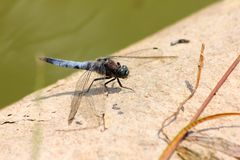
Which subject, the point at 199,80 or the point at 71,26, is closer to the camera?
the point at 199,80

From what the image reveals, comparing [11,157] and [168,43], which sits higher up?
[168,43]

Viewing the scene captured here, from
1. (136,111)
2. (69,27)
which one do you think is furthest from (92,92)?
(69,27)

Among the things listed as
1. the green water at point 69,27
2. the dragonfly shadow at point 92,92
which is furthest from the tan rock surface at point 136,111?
the green water at point 69,27

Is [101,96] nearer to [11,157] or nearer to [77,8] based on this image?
[11,157]

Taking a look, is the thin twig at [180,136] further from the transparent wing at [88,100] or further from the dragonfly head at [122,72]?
the dragonfly head at [122,72]

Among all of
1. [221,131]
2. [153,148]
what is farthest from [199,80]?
[153,148]
